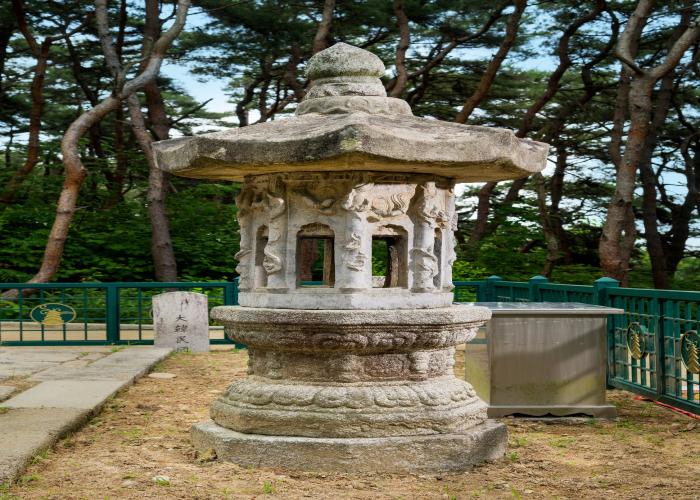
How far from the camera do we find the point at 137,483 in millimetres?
5180

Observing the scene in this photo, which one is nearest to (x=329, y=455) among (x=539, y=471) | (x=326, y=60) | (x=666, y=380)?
(x=539, y=471)

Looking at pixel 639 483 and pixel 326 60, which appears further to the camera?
pixel 326 60

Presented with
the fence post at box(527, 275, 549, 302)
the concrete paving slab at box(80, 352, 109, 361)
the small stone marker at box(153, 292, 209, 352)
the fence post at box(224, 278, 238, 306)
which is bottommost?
the concrete paving slab at box(80, 352, 109, 361)

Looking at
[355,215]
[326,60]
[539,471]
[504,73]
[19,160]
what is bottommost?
[539,471]

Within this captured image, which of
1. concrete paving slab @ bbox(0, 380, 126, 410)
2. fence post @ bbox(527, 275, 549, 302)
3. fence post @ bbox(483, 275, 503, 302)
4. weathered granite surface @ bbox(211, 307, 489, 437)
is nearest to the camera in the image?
weathered granite surface @ bbox(211, 307, 489, 437)

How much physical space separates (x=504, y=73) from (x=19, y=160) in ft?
52.1

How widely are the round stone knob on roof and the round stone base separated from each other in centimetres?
271

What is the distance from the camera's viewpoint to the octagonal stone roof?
5.30m

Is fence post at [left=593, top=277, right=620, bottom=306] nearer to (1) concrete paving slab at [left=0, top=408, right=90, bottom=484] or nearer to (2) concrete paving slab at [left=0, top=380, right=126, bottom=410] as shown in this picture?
(2) concrete paving slab at [left=0, top=380, right=126, bottom=410]

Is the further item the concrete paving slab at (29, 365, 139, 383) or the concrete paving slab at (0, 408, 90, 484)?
the concrete paving slab at (29, 365, 139, 383)

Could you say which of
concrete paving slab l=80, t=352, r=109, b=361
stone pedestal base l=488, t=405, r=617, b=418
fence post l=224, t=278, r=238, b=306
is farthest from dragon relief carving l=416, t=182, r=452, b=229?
fence post l=224, t=278, r=238, b=306

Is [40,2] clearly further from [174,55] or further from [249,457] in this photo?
[249,457]

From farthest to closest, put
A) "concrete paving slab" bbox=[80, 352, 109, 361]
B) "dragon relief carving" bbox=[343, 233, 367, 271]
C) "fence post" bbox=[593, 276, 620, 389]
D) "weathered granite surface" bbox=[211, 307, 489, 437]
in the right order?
"concrete paving slab" bbox=[80, 352, 109, 361] < "fence post" bbox=[593, 276, 620, 389] < "dragon relief carving" bbox=[343, 233, 367, 271] < "weathered granite surface" bbox=[211, 307, 489, 437]

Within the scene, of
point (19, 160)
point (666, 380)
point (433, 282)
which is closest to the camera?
point (433, 282)
